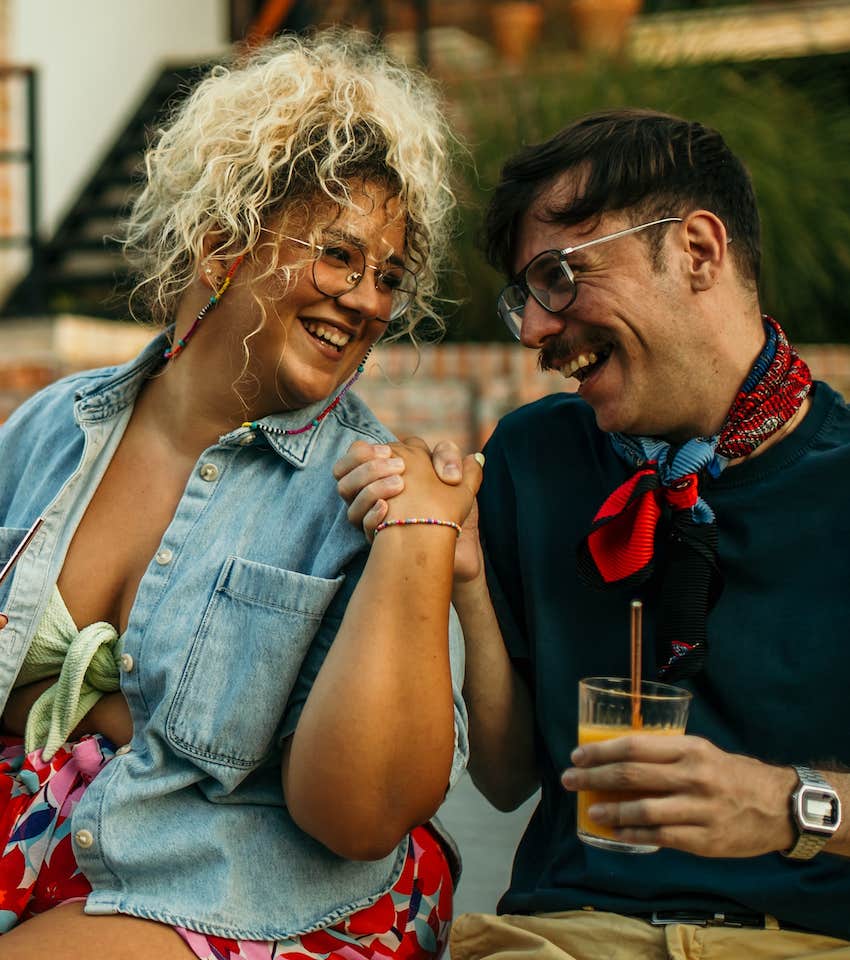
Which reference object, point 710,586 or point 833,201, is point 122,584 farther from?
point 833,201

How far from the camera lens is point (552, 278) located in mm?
2449

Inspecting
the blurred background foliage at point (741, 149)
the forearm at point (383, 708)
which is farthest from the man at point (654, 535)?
the blurred background foliage at point (741, 149)

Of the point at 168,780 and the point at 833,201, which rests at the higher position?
the point at 833,201

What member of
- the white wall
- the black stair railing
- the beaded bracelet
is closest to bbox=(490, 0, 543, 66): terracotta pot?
the white wall

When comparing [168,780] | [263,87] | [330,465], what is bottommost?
[168,780]

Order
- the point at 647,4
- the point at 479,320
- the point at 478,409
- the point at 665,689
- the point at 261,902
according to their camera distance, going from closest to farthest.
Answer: the point at 665,689 < the point at 261,902 < the point at 478,409 < the point at 479,320 < the point at 647,4

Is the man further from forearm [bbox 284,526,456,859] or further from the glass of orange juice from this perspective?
the glass of orange juice

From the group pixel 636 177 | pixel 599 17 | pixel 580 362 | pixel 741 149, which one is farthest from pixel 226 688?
pixel 599 17

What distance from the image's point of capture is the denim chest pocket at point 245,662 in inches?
86.7

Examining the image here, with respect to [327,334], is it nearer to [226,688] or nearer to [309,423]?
[309,423]

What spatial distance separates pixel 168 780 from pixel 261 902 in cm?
26

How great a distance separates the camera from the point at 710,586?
7.69 feet

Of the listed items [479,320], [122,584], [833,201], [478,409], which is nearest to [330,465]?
[122,584]

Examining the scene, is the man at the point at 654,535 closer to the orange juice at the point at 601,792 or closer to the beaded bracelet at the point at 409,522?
the beaded bracelet at the point at 409,522
